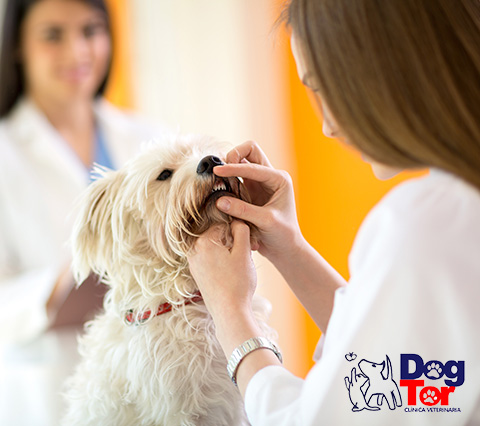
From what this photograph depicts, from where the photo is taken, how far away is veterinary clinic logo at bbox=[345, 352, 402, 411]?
73cm

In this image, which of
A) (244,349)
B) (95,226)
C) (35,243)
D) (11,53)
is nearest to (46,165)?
(35,243)

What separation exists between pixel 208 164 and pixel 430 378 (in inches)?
20.6

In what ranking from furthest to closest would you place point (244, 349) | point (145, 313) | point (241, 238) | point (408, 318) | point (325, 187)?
1. point (325, 187)
2. point (145, 313)
3. point (241, 238)
4. point (244, 349)
5. point (408, 318)

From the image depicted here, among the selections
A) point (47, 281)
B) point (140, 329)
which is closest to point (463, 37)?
point (140, 329)

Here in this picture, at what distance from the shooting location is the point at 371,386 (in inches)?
29.5

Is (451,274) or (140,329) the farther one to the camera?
(140,329)

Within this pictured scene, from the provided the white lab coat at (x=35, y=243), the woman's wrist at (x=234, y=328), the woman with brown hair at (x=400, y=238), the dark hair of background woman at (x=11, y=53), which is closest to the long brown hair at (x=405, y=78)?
the woman with brown hair at (x=400, y=238)

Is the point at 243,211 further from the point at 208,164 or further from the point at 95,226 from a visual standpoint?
the point at 95,226

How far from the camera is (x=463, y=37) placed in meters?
0.79

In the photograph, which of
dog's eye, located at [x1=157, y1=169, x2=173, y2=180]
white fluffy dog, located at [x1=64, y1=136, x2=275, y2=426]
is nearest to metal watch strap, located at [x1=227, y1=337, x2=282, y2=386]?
white fluffy dog, located at [x1=64, y1=136, x2=275, y2=426]

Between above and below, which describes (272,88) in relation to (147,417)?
above

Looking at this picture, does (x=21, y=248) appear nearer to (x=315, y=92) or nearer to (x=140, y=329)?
(x=140, y=329)

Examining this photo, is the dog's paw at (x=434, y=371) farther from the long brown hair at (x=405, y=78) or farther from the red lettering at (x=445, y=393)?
the long brown hair at (x=405, y=78)

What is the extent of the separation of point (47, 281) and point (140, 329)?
859mm
